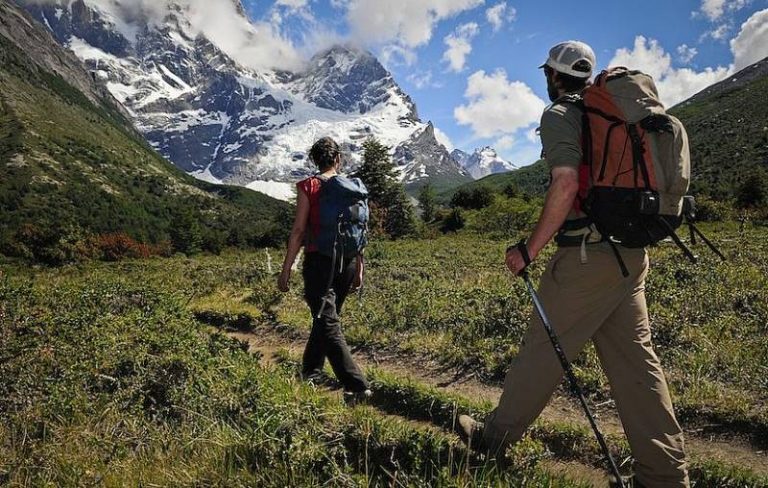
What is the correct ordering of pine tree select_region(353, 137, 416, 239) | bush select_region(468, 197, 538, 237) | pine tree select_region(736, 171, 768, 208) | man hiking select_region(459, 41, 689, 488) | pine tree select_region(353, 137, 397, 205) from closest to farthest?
man hiking select_region(459, 41, 689, 488) → bush select_region(468, 197, 538, 237) → pine tree select_region(736, 171, 768, 208) → pine tree select_region(353, 137, 416, 239) → pine tree select_region(353, 137, 397, 205)

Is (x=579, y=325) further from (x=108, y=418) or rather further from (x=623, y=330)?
(x=108, y=418)

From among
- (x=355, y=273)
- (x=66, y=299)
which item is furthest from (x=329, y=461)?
(x=66, y=299)

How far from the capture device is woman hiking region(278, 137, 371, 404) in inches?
212

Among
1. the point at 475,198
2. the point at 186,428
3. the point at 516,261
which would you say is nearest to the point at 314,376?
the point at 186,428

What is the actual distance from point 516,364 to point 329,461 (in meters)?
1.43

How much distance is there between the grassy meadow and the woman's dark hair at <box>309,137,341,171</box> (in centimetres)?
233

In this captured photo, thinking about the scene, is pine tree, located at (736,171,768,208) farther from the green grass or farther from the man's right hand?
the green grass

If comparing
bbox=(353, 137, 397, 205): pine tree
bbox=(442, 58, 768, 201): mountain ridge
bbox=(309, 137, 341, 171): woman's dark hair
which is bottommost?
bbox=(309, 137, 341, 171): woman's dark hair

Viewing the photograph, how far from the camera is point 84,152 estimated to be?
586ft

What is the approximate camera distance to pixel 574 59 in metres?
3.43

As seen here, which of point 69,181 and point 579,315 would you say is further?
point 69,181

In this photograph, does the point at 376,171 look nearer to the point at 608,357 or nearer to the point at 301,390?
the point at 301,390

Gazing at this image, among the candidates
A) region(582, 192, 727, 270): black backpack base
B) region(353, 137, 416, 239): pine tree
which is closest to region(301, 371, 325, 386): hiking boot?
region(582, 192, 727, 270): black backpack base

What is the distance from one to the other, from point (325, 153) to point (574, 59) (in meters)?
2.95
